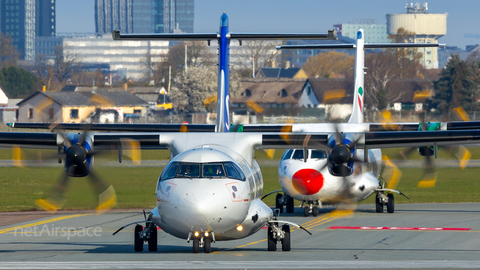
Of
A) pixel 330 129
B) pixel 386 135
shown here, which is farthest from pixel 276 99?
pixel 386 135

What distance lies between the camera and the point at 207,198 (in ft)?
46.4

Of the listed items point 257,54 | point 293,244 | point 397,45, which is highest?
point 257,54

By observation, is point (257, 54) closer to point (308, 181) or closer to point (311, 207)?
point (311, 207)

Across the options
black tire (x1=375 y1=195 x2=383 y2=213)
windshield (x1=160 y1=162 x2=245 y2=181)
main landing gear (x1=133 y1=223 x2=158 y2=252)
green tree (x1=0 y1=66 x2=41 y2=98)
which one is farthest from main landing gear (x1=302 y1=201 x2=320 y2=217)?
green tree (x1=0 y1=66 x2=41 y2=98)

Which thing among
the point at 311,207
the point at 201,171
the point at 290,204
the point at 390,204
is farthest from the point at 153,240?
the point at 390,204

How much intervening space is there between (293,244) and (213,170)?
4.15 meters

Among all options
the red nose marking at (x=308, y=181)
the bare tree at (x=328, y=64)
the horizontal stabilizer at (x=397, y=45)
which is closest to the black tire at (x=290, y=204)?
the red nose marking at (x=308, y=181)

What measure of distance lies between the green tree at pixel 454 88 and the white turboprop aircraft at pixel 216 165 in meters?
65.4

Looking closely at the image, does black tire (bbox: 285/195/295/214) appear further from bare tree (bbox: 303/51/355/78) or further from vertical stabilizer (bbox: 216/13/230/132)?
bare tree (bbox: 303/51/355/78)

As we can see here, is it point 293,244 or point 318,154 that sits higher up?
point 318,154

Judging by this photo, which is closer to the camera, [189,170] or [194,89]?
[189,170]

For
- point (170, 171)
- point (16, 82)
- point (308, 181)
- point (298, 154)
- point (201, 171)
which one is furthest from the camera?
point (16, 82)

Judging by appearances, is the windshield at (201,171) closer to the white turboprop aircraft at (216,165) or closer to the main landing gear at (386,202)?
the white turboprop aircraft at (216,165)

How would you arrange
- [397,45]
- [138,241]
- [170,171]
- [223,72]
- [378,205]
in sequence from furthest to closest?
[397,45] → [378,205] → [223,72] → [138,241] → [170,171]
